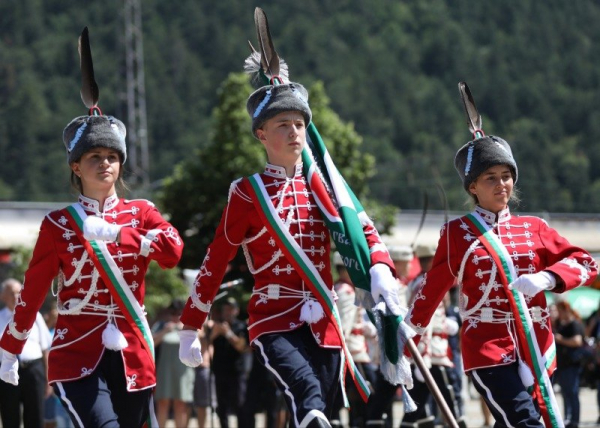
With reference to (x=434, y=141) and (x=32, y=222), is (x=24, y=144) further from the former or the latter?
(x=32, y=222)

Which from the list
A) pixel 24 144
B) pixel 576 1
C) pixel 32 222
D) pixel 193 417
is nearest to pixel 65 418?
pixel 193 417

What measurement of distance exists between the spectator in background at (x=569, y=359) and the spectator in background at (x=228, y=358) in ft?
12.4

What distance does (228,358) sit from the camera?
15172mm

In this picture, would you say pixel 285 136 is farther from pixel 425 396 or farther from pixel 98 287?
pixel 425 396

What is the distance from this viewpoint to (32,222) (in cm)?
4153

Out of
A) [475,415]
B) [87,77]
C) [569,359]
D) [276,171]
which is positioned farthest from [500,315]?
[475,415]

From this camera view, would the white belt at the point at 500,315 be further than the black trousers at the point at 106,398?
Yes

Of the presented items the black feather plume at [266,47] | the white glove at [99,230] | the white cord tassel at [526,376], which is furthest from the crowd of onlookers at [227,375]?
the white glove at [99,230]

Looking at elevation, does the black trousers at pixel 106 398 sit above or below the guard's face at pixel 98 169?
below

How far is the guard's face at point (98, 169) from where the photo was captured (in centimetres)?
753

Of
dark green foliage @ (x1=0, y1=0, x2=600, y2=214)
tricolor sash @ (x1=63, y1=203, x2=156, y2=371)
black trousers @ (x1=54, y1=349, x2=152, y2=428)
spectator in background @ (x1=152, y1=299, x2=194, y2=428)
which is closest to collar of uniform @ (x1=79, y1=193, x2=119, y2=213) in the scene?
tricolor sash @ (x1=63, y1=203, x2=156, y2=371)

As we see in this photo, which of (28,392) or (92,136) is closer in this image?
(92,136)

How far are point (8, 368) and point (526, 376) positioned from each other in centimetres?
286

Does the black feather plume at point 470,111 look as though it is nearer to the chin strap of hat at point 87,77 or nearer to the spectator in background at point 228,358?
the chin strap of hat at point 87,77
